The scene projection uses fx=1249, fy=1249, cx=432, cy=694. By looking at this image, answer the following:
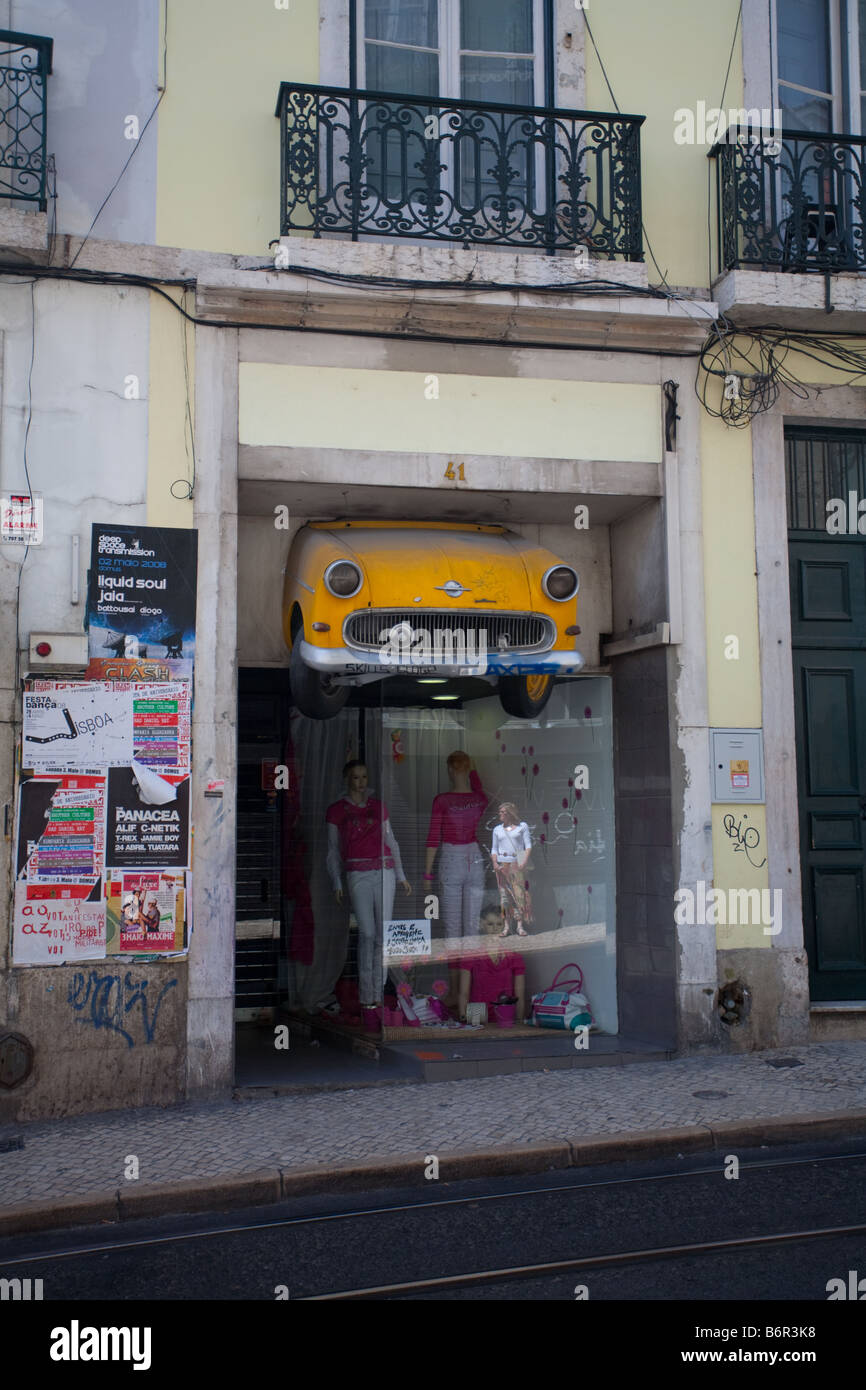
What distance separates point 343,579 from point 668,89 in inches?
181

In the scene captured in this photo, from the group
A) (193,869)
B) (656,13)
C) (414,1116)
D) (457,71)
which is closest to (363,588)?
(193,869)

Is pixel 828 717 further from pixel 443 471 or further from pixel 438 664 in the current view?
pixel 443 471

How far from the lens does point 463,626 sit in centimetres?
843

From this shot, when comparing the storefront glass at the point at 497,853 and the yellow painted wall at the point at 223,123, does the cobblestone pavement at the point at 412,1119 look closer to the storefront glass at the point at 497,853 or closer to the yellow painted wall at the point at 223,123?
the storefront glass at the point at 497,853

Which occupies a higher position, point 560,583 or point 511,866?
point 560,583

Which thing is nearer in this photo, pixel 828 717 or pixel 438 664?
pixel 438 664

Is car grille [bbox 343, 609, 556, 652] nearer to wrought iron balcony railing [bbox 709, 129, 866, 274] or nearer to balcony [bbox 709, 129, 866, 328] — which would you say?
balcony [bbox 709, 129, 866, 328]

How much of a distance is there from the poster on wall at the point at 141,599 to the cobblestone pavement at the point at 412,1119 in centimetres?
275

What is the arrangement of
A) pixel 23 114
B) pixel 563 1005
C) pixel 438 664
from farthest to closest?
1. pixel 563 1005
2. pixel 438 664
3. pixel 23 114

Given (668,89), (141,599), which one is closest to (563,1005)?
(141,599)

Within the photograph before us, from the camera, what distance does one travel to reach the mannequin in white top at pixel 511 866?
959 centimetres

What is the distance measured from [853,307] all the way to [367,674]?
14.5ft

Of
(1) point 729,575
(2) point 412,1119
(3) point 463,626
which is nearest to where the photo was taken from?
(2) point 412,1119

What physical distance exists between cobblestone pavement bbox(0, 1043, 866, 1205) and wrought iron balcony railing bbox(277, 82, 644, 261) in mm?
5699
